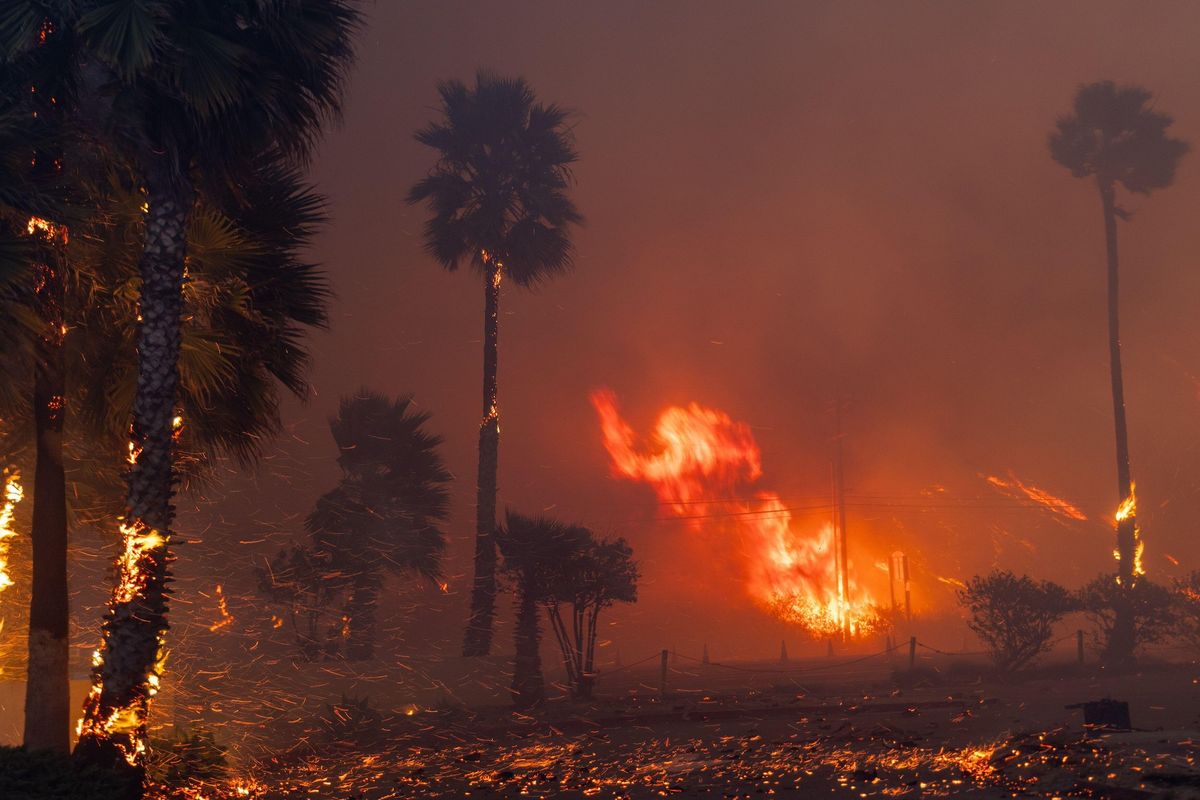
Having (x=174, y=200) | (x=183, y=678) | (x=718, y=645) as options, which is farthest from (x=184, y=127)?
(x=718, y=645)

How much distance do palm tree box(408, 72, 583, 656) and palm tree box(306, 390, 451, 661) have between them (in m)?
6.55

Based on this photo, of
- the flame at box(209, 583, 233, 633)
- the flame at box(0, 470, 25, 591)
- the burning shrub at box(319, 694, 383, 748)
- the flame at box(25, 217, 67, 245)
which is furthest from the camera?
the flame at box(209, 583, 233, 633)

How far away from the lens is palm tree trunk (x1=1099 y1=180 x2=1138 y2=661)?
37.7 metres

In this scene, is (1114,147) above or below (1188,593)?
above

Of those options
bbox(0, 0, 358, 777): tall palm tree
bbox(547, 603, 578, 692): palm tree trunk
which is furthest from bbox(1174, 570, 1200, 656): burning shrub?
bbox(0, 0, 358, 777): tall palm tree

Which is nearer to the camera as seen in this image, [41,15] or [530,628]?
[41,15]

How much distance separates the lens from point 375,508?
124 ft

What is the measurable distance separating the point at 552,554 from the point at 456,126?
1762 cm

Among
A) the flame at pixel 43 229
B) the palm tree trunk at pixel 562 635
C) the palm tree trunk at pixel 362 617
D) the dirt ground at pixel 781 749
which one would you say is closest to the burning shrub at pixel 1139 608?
the dirt ground at pixel 781 749

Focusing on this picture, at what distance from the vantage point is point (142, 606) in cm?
1157

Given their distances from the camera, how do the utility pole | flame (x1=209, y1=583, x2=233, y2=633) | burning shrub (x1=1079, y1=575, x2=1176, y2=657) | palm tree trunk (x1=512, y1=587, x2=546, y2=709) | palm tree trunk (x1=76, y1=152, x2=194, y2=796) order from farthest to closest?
the utility pole → burning shrub (x1=1079, y1=575, x2=1176, y2=657) → flame (x1=209, y1=583, x2=233, y2=633) → palm tree trunk (x1=512, y1=587, x2=546, y2=709) → palm tree trunk (x1=76, y1=152, x2=194, y2=796)

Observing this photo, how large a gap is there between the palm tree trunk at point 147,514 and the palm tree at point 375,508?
23411mm

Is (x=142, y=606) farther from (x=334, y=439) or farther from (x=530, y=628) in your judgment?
(x=334, y=439)

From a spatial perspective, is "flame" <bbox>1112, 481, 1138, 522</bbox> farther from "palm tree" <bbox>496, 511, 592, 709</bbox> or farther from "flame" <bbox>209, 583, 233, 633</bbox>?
"flame" <bbox>209, 583, 233, 633</bbox>
